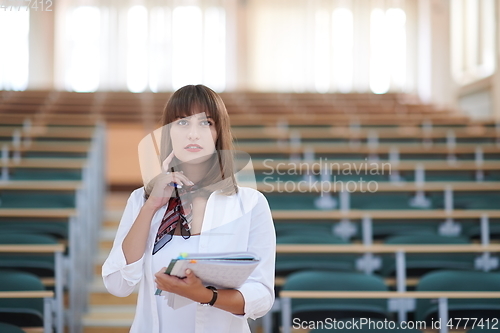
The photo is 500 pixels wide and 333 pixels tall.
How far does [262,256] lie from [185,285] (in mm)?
187

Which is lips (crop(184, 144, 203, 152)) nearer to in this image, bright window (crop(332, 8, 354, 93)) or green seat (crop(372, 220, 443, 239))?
green seat (crop(372, 220, 443, 239))

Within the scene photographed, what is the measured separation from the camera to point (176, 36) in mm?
9539

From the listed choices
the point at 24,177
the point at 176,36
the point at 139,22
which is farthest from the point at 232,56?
the point at 24,177

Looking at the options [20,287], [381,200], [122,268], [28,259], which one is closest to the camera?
[122,268]

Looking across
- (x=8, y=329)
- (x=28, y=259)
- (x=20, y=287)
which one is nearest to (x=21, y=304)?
(x=20, y=287)

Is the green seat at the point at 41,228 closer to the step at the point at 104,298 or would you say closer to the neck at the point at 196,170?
the step at the point at 104,298

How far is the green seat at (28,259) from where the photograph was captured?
236 cm

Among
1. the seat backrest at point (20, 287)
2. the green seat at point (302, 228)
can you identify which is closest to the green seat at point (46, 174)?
the green seat at point (302, 228)

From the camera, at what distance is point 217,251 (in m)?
1.11

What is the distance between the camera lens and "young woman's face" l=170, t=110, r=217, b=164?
3.71 feet

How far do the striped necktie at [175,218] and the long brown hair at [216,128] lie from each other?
45 millimetres

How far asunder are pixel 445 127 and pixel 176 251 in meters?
4.33

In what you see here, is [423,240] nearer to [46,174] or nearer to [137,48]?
[46,174]

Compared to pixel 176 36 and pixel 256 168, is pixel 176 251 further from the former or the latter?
pixel 176 36
